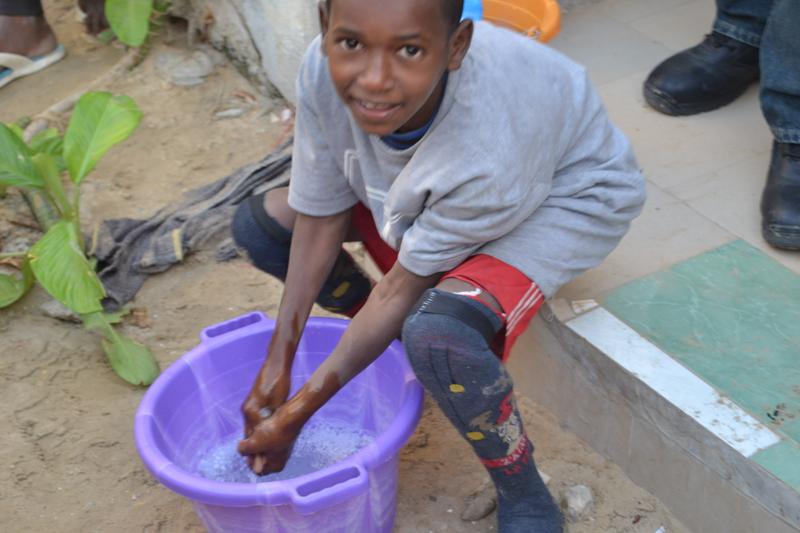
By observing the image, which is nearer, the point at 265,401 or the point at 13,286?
the point at 265,401

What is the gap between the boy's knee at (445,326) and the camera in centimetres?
150

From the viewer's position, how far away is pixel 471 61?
1498 mm

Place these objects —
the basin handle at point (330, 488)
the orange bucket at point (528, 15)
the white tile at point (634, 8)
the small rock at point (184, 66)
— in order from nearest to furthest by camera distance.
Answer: the basin handle at point (330, 488) → the orange bucket at point (528, 15) → the white tile at point (634, 8) → the small rock at point (184, 66)

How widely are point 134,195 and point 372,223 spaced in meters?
1.20

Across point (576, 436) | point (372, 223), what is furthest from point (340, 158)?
point (576, 436)

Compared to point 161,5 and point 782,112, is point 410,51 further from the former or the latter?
point 161,5

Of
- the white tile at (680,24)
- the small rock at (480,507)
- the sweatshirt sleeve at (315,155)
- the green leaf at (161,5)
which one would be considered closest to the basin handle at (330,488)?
the small rock at (480,507)

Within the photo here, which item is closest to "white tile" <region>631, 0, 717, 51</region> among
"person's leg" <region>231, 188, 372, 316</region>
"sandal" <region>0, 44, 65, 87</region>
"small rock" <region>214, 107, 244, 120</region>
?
"small rock" <region>214, 107, 244, 120</region>

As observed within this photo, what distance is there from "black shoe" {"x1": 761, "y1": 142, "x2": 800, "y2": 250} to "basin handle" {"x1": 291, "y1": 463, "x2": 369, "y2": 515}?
1072 millimetres

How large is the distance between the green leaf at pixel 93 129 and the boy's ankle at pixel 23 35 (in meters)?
1.13

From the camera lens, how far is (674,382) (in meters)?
1.75

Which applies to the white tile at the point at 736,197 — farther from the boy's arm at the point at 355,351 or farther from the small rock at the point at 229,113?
the small rock at the point at 229,113

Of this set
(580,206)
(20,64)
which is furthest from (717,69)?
(20,64)

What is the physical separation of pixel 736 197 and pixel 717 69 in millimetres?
446
